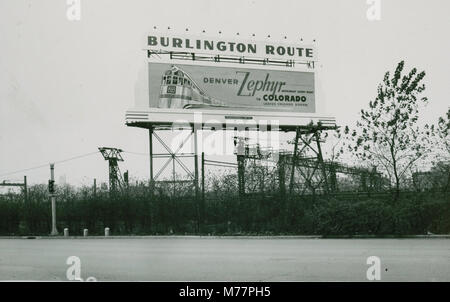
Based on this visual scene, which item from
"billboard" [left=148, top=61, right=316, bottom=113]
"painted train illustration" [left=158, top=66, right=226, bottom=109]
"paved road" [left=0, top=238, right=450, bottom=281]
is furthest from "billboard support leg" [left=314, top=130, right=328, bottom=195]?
"paved road" [left=0, top=238, right=450, bottom=281]

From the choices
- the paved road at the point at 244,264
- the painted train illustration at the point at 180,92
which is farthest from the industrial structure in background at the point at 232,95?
the paved road at the point at 244,264

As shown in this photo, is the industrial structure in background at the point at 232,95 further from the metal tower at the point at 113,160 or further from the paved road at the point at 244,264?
the paved road at the point at 244,264

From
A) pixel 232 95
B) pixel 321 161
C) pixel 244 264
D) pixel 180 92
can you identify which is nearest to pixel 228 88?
pixel 232 95

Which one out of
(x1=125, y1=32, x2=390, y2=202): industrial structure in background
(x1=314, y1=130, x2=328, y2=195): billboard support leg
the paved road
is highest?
(x1=125, y1=32, x2=390, y2=202): industrial structure in background

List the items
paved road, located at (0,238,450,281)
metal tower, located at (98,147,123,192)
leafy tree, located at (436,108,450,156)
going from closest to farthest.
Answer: paved road, located at (0,238,450,281) → leafy tree, located at (436,108,450,156) → metal tower, located at (98,147,123,192)

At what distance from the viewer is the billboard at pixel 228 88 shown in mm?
34688

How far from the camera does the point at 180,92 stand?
3472 centimetres

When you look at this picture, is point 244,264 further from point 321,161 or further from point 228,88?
point 228,88

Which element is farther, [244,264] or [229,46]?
[229,46]

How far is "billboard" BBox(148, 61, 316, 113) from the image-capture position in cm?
3469

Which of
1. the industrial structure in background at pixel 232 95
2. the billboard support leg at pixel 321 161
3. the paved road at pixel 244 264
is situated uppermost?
the industrial structure in background at pixel 232 95

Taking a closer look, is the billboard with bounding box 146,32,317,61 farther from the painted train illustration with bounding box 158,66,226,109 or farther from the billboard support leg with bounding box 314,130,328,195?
the billboard support leg with bounding box 314,130,328,195

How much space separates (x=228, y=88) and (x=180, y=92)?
8.64ft
